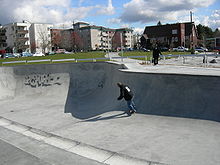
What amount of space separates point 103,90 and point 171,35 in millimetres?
72790

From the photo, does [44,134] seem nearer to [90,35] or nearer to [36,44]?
[36,44]

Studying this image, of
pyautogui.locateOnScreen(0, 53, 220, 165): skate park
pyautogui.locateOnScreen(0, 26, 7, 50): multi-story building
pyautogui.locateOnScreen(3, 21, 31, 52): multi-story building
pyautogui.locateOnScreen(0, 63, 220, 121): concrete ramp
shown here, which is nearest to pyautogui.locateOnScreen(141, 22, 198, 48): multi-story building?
pyautogui.locateOnScreen(3, 21, 31, 52): multi-story building

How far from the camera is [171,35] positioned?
273ft

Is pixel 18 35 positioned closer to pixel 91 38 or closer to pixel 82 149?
pixel 91 38

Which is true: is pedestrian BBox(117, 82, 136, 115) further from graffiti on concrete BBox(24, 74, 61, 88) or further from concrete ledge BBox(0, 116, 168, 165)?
graffiti on concrete BBox(24, 74, 61, 88)

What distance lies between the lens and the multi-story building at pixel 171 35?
80.5 metres

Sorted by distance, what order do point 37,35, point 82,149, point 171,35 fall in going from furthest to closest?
point 37,35 → point 171,35 → point 82,149

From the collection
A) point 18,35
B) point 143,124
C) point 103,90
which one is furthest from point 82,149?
point 18,35

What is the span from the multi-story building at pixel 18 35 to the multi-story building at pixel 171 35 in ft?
170

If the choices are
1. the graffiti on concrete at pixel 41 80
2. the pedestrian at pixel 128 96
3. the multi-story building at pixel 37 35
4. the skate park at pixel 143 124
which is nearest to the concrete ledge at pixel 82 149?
the skate park at pixel 143 124

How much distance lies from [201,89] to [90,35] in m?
115

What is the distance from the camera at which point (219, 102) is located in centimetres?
831

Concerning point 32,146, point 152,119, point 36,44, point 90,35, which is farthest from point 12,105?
point 90,35

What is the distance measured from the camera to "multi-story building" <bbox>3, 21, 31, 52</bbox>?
314 feet
